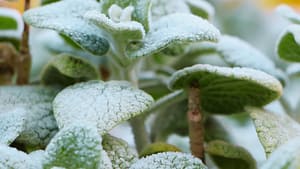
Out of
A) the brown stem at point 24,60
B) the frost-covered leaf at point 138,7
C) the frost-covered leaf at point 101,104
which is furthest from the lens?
the brown stem at point 24,60

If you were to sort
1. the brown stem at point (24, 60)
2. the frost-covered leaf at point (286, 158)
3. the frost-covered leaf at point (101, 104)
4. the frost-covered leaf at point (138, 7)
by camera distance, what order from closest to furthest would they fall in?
the frost-covered leaf at point (286, 158) < the frost-covered leaf at point (101, 104) < the frost-covered leaf at point (138, 7) < the brown stem at point (24, 60)

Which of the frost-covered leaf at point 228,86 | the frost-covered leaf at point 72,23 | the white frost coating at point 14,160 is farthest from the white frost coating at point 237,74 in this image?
the white frost coating at point 14,160

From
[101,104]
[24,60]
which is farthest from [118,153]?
[24,60]

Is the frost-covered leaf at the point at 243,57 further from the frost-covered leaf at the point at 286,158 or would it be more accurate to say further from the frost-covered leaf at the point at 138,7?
the frost-covered leaf at the point at 286,158

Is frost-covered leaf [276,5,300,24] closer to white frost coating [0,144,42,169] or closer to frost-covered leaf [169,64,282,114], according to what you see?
frost-covered leaf [169,64,282,114]

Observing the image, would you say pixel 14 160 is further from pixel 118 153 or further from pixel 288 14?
pixel 288 14

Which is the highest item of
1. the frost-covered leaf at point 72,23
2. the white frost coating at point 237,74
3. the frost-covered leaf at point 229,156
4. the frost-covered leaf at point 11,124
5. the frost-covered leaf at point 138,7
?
the frost-covered leaf at point 138,7

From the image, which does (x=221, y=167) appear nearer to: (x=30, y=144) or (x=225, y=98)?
(x=225, y=98)

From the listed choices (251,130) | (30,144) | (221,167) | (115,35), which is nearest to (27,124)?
(30,144)
